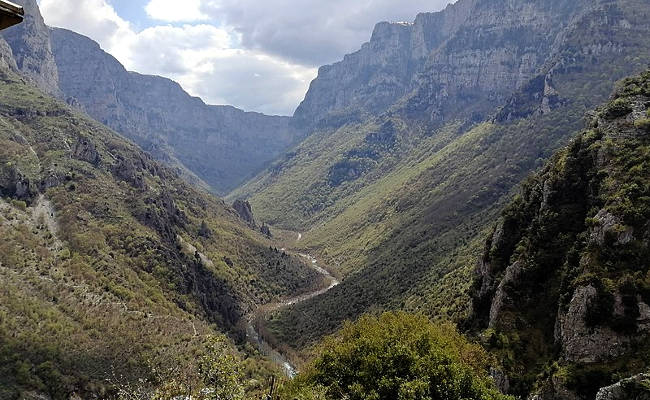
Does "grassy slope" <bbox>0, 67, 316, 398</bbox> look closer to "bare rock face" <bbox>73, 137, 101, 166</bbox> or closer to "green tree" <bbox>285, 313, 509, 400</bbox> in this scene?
"bare rock face" <bbox>73, 137, 101, 166</bbox>

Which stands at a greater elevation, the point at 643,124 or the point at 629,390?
the point at 643,124

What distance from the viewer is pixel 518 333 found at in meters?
48.8

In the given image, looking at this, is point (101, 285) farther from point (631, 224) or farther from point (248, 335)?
point (631, 224)

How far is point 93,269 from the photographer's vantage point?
98875 millimetres

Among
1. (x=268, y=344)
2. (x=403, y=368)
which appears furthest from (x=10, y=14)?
(x=268, y=344)

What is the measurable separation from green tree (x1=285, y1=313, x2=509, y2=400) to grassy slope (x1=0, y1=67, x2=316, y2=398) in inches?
809

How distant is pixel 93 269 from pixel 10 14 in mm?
99747

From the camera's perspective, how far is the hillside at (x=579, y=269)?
38844 millimetres

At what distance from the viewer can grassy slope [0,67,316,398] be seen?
71.0m

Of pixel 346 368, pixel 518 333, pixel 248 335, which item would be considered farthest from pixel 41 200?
pixel 518 333

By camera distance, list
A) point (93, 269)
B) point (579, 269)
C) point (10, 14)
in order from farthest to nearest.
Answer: point (93, 269) < point (579, 269) < point (10, 14)

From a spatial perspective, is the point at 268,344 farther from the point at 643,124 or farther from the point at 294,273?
the point at 643,124

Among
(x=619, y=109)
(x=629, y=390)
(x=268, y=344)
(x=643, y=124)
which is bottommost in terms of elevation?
(x=268, y=344)

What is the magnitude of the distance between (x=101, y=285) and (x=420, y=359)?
3099 inches
